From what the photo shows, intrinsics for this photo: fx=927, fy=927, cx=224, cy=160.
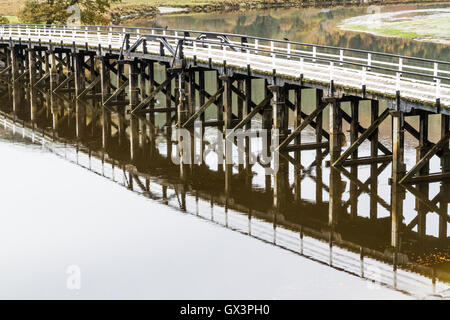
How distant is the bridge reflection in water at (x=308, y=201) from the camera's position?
22.4m

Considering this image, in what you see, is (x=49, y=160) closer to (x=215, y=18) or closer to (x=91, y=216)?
(x=91, y=216)

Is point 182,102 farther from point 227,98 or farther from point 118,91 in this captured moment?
Result: point 118,91

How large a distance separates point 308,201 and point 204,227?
414cm

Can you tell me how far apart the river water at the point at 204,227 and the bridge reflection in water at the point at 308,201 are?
0.05 meters

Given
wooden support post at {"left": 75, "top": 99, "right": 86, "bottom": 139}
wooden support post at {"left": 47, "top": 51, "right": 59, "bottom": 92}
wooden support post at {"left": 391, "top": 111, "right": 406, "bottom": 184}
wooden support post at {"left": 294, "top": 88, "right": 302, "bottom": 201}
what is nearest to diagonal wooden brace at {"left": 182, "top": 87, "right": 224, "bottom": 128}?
wooden support post at {"left": 75, "top": 99, "right": 86, "bottom": 139}

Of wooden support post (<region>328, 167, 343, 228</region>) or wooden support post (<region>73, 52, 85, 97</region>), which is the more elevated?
wooden support post (<region>73, 52, 85, 97</region>)

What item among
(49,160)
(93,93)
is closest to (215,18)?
(93,93)

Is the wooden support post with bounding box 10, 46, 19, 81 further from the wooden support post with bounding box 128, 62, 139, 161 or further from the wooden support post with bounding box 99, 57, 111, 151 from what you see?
the wooden support post with bounding box 128, 62, 139, 161

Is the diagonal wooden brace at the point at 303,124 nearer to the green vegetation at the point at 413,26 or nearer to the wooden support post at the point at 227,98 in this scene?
the wooden support post at the point at 227,98

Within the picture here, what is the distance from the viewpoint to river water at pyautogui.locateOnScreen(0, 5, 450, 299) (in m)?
21.2

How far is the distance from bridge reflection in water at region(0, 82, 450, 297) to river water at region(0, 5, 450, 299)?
0.05 metres

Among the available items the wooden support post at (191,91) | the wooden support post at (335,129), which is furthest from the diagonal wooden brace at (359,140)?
the wooden support post at (191,91)
